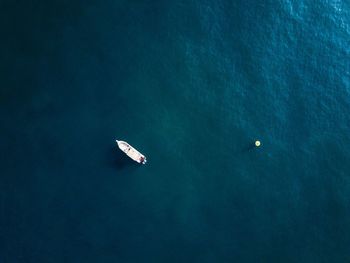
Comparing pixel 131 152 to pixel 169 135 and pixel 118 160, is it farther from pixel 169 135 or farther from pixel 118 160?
pixel 169 135

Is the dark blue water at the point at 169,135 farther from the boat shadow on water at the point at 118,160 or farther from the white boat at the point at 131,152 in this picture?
the white boat at the point at 131,152

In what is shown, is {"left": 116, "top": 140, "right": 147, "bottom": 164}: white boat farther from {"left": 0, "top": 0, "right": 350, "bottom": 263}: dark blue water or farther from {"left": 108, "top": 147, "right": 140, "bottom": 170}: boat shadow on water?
{"left": 0, "top": 0, "right": 350, "bottom": 263}: dark blue water

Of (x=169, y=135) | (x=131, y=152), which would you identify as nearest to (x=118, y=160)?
(x=131, y=152)

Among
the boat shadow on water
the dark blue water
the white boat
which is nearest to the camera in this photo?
the dark blue water

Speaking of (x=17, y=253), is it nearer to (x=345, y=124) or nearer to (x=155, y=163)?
(x=155, y=163)

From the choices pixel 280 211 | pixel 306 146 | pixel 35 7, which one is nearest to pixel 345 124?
pixel 306 146

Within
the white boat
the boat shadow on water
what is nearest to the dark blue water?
the boat shadow on water
